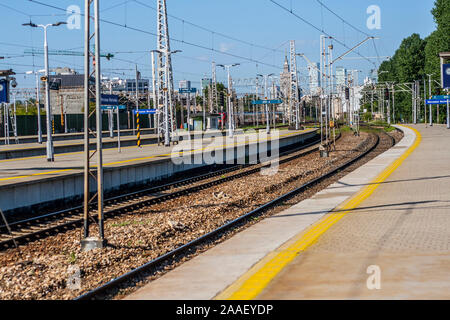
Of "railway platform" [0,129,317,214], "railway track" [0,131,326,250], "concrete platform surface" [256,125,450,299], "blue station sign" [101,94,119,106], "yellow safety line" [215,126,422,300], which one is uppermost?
"blue station sign" [101,94,119,106]

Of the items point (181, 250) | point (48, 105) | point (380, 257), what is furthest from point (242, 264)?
point (48, 105)

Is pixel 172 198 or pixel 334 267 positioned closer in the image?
pixel 334 267

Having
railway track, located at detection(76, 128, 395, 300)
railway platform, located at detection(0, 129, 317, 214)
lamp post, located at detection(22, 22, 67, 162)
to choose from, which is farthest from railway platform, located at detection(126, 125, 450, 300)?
lamp post, located at detection(22, 22, 67, 162)

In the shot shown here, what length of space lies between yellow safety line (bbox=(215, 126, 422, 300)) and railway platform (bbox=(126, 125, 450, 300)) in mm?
15

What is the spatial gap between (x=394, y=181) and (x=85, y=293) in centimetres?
1545

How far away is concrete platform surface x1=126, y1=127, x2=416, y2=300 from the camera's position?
8.33 m

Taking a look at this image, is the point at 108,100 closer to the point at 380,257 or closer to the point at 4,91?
the point at 4,91

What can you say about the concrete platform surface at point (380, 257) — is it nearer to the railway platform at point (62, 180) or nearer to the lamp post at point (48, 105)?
the railway platform at point (62, 180)

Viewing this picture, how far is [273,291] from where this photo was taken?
311 inches

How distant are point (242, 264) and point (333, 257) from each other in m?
1.50

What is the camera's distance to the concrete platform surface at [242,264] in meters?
8.33

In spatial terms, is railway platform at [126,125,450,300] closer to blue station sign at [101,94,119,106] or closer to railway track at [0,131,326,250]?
railway track at [0,131,326,250]
